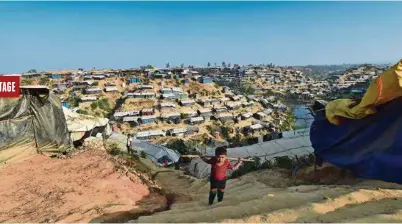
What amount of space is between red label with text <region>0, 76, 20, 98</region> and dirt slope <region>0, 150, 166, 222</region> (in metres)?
1.79

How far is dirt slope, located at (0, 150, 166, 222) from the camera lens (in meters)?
5.28

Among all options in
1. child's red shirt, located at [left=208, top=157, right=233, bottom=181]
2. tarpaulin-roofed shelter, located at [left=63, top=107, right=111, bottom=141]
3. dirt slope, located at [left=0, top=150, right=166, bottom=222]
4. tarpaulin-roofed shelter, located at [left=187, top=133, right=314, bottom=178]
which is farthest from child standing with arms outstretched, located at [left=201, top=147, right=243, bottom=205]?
tarpaulin-roofed shelter, located at [left=187, top=133, right=314, bottom=178]

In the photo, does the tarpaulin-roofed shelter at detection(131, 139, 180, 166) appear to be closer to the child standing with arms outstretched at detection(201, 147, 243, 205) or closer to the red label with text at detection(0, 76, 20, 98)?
the red label with text at detection(0, 76, 20, 98)

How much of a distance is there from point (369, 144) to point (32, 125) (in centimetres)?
778

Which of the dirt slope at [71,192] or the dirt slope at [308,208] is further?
the dirt slope at [71,192]

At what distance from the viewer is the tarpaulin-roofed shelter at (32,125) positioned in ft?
27.7

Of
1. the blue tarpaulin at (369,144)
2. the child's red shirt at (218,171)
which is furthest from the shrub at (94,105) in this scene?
the child's red shirt at (218,171)

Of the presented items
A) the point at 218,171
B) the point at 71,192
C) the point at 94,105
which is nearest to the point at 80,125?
the point at 71,192

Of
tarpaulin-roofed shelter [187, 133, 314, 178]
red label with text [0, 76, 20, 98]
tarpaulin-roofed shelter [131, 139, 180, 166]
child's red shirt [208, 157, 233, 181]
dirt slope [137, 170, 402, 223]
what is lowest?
tarpaulin-roofed shelter [131, 139, 180, 166]

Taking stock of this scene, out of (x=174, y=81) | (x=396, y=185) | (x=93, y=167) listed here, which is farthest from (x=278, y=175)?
(x=174, y=81)

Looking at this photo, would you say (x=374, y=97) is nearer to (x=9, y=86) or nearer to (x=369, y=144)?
(x=369, y=144)

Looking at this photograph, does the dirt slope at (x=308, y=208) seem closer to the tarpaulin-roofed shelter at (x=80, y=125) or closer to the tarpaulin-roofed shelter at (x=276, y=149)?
the tarpaulin-roofed shelter at (x=80, y=125)

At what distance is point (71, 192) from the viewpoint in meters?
6.09

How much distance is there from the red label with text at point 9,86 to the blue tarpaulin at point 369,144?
719cm
